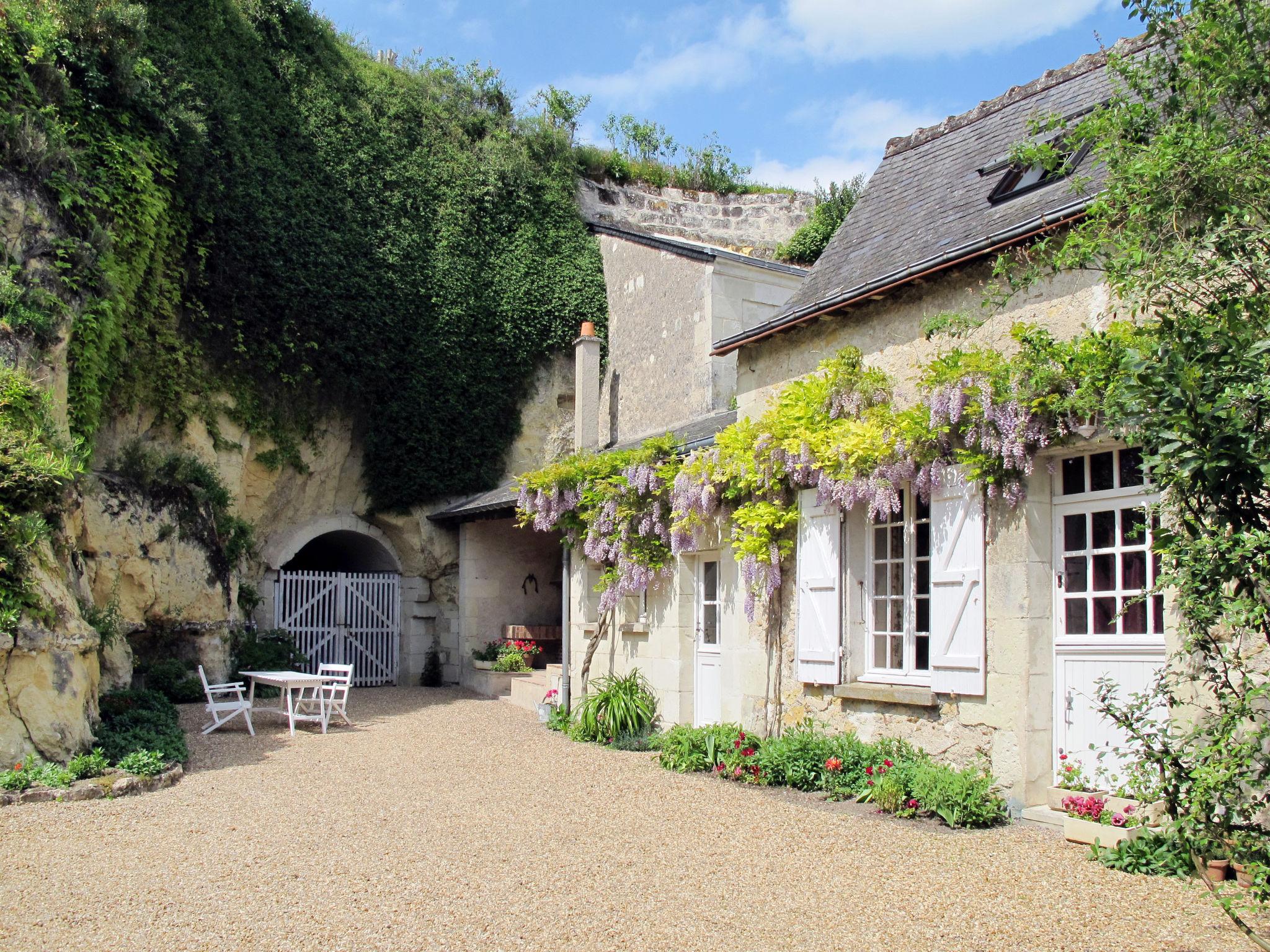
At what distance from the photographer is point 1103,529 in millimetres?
5434

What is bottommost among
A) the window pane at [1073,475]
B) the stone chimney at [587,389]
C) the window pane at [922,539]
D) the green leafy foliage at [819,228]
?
the window pane at [922,539]

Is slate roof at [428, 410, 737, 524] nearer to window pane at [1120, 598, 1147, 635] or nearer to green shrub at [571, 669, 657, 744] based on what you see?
green shrub at [571, 669, 657, 744]

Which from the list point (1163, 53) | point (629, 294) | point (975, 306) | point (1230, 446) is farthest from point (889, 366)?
point (629, 294)

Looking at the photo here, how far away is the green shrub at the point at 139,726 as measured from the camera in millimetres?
7055

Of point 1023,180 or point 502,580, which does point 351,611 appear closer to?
point 502,580

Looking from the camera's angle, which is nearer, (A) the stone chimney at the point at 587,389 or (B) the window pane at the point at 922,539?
(B) the window pane at the point at 922,539

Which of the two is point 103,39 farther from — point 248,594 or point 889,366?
point 889,366

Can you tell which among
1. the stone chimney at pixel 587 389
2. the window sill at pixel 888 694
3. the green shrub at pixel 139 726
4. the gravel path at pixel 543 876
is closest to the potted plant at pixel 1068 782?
the gravel path at pixel 543 876

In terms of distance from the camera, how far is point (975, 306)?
6.41m

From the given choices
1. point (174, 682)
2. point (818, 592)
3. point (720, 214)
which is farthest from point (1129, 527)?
point (720, 214)

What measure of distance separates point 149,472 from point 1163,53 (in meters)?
10.6

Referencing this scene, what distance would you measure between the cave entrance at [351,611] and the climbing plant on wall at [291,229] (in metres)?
1.19

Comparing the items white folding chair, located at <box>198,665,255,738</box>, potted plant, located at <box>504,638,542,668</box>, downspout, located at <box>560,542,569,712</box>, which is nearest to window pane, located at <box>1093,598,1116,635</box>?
downspout, located at <box>560,542,569,712</box>

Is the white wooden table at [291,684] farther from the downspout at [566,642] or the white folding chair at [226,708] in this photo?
the downspout at [566,642]
